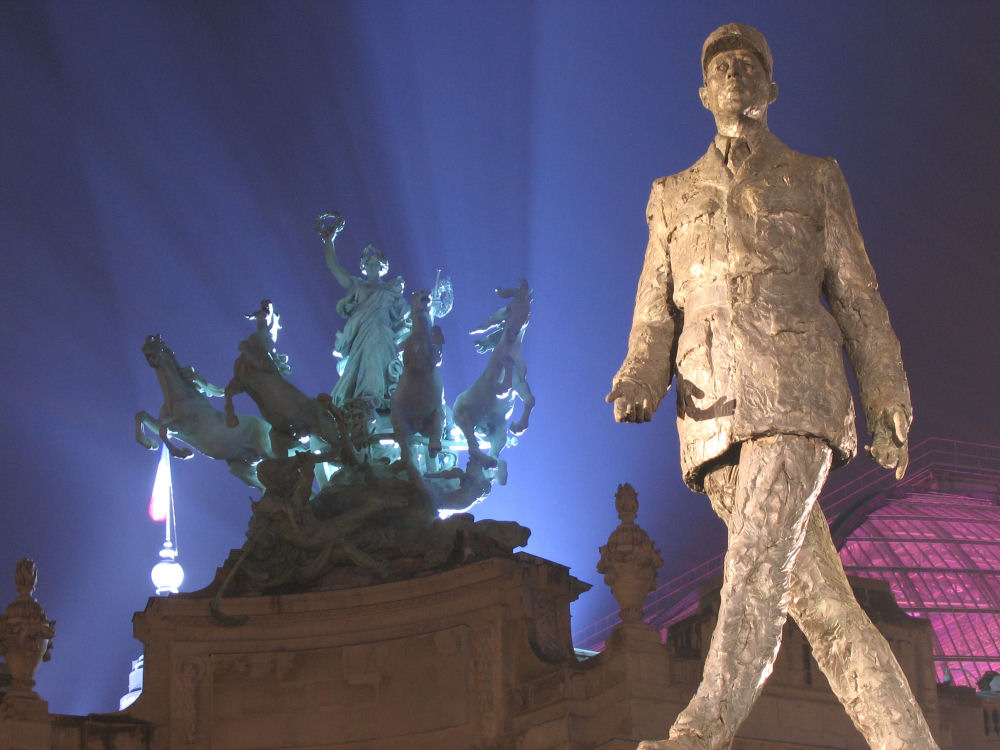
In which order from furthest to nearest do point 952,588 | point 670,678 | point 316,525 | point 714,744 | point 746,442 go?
point 952,588 → point 316,525 → point 670,678 → point 746,442 → point 714,744

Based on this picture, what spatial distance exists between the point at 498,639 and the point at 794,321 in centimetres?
1361

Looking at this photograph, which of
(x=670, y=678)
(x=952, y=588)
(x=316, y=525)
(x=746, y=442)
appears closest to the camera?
(x=746, y=442)

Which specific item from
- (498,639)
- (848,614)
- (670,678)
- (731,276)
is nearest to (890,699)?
(848,614)

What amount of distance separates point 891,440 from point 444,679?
1414 cm

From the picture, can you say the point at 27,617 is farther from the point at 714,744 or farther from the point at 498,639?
the point at 714,744

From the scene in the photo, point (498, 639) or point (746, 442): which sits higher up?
point (498, 639)

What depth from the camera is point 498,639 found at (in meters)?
20.4

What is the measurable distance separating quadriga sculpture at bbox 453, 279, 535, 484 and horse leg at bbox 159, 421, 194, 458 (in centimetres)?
360

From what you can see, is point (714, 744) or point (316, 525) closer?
point (714, 744)

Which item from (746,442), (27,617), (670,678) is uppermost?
(27,617)

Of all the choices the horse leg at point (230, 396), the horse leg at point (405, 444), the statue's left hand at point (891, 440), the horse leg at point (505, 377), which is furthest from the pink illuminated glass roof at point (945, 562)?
the statue's left hand at point (891, 440)

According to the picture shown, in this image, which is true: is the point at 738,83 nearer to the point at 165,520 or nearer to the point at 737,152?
the point at 737,152

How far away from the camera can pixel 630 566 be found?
19.2 m

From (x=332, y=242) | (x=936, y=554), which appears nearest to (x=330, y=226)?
(x=332, y=242)
